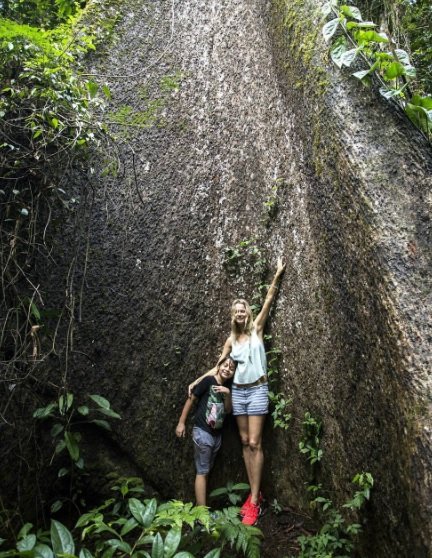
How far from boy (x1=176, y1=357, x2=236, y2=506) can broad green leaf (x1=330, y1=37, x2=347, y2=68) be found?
2445 mm

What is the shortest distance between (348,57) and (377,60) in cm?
21

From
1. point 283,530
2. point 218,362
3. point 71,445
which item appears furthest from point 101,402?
point 283,530

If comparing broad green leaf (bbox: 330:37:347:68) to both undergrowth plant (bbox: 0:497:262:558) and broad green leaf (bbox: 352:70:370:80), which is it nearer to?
broad green leaf (bbox: 352:70:370:80)

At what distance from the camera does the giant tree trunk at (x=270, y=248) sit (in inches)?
105

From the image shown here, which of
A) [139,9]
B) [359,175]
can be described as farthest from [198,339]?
[139,9]

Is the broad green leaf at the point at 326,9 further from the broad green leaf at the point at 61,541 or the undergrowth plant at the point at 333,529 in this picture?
the broad green leaf at the point at 61,541

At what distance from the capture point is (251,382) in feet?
13.3

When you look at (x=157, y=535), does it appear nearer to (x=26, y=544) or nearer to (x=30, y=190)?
(x=26, y=544)

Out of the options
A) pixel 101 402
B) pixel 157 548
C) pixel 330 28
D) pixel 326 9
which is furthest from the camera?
pixel 101 402

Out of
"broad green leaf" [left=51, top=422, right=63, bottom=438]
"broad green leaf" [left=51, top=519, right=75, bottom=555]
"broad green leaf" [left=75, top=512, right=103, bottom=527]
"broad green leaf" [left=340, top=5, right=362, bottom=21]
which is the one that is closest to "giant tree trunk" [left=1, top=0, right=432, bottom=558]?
"broad green leaf" [left=340, top=5, right=362, bottom=21]

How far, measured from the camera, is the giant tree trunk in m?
2.67

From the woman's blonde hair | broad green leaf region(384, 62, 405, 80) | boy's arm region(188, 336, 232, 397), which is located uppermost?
broad green leaf region(384, 62, 405, 80)

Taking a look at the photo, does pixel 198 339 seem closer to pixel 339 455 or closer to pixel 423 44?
pixel 339 455

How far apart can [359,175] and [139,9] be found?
395cm
